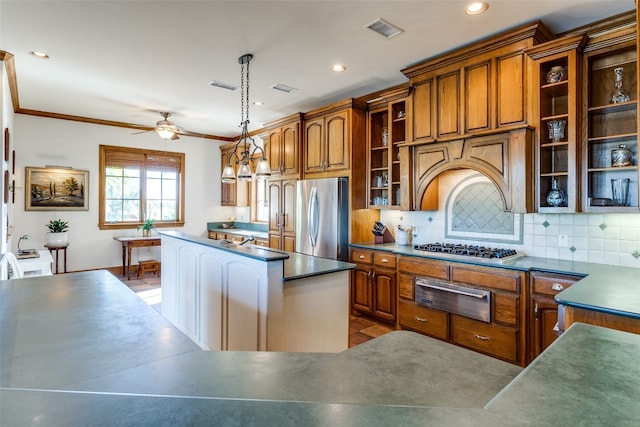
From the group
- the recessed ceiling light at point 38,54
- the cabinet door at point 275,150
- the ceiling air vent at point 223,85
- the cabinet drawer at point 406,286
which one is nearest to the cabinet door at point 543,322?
the cabinet drawer at point 406,286

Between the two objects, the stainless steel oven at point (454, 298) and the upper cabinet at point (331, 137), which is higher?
the upper cabinet at point (331, 137)

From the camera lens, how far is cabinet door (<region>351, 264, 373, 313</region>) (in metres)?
3.89

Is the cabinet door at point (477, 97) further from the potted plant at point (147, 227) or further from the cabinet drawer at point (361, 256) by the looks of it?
the potted plant at point (147, 227)

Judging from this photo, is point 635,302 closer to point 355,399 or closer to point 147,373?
point 355,399

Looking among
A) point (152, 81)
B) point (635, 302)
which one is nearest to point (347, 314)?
point (635, 302)

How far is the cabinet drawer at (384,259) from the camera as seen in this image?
11.9ft

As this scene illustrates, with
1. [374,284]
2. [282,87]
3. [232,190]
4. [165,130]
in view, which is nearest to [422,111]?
[282,87]

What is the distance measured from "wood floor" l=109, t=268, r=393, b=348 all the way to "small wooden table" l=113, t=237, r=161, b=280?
0.21m

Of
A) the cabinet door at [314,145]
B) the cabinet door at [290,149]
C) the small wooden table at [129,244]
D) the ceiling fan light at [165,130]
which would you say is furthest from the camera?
the small wooden table at [129,244]

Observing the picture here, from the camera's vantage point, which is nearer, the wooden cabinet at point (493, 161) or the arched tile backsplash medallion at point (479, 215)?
the wooden cabinet at point (493, 161)

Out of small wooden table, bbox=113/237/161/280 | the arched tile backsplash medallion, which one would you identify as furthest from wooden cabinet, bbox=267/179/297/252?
small wooden table, bbox=113/237/161/280

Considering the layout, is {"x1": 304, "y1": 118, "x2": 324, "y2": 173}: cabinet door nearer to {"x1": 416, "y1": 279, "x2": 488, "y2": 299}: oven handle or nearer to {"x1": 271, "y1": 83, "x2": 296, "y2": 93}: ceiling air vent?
{"x1": 271, "y1": 83, "x2": 296, "y2": 93}: ceiling air vent

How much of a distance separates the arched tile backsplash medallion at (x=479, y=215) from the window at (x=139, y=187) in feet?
17.7

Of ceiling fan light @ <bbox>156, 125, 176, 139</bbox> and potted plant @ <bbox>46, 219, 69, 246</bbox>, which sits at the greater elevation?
ceiling fan light @ <bbox>156, 125, 176, 139</bbox>
